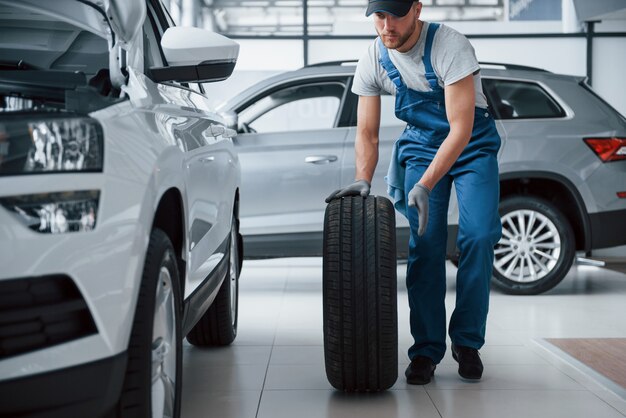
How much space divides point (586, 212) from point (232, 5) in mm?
5828

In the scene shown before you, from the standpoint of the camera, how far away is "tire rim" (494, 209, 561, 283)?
22.0 feet

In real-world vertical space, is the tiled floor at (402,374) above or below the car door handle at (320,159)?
below

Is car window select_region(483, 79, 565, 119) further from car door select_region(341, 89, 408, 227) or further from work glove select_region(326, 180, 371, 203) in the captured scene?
work glove select_region(326, 180, 371, 203)

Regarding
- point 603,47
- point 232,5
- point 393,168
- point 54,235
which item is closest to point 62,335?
point 54,235

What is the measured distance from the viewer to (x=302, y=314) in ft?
19.4

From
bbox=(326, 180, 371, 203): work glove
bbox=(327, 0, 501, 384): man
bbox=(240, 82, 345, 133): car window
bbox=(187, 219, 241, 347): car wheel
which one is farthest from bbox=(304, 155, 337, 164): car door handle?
bbox=(326, 180, 371, 203): work glove

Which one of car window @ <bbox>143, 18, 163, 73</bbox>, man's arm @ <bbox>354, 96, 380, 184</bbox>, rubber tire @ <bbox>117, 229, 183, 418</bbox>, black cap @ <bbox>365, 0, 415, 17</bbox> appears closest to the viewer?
rubber tire @ <bbox>117, 229, 183, 418</bbox>

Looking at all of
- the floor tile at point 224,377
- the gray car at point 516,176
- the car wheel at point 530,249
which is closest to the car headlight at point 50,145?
the floor tile at point 224,377

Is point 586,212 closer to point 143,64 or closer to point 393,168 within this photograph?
point 393,168

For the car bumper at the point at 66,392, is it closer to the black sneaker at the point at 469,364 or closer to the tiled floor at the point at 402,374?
the tiled floor at the point at 402,374

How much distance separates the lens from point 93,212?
6.22 ft

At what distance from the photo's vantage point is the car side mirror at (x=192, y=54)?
9.37 ft

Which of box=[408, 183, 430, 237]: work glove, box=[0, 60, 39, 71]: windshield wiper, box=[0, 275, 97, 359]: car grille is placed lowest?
box=[0, 275, 97, 359]: car grille

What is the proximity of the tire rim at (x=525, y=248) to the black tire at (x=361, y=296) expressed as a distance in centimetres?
333
